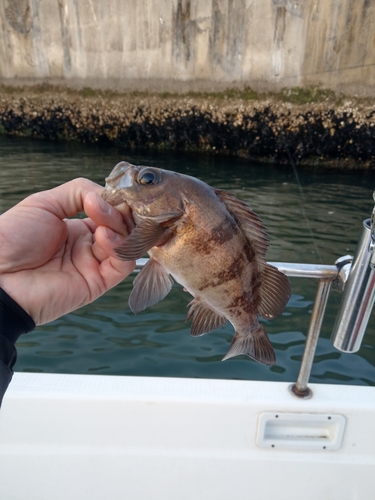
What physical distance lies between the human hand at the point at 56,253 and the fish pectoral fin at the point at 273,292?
0.54 metres

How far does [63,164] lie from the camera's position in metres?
12.7

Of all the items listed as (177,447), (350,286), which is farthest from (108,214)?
(177,447)

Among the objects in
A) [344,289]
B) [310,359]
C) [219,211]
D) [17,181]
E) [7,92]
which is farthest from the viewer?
[7,92]

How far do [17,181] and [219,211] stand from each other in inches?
400

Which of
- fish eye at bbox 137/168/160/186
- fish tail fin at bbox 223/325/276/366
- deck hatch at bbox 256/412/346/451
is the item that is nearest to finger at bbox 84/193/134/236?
fish eye at bbox 137/168/160/186

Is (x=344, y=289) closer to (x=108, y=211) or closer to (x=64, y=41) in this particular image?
(x=108, y=211)

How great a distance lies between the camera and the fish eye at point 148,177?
4.62ft

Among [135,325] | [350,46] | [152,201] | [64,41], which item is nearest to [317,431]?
[152,201]

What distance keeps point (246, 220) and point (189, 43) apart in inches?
524

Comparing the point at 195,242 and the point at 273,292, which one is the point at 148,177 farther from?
the point at 273,292

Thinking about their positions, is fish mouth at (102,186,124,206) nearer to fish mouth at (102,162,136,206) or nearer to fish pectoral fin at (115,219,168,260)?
fish mouth at (102,162,136,206)

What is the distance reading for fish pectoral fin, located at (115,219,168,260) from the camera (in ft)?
4.33

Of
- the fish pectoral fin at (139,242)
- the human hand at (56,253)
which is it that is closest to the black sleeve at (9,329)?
the human hand at (56,253)

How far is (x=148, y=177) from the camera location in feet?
4.63
